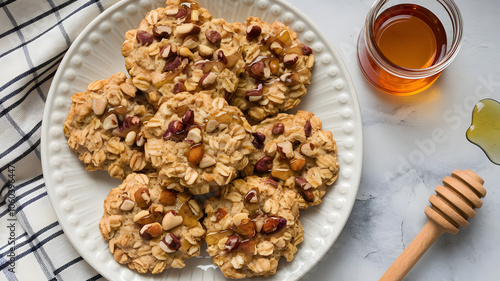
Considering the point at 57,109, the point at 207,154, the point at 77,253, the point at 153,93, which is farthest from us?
the point at 77,253

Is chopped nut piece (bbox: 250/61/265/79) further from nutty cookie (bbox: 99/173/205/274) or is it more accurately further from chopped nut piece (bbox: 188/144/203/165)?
nutty cookie (bbox: 99/173/205/274)

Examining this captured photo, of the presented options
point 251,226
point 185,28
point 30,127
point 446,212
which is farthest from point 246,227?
point 30,127

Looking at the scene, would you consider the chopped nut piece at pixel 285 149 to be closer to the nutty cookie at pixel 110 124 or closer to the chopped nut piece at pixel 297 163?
the chopped nut piece at pixel 297 163

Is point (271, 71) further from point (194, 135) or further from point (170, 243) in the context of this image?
point (170, 243)

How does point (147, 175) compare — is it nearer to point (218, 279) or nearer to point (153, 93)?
point (153, 93)

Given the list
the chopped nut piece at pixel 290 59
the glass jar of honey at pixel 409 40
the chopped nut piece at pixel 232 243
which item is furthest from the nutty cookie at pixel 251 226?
the glass jar of honey at pixel 409 40

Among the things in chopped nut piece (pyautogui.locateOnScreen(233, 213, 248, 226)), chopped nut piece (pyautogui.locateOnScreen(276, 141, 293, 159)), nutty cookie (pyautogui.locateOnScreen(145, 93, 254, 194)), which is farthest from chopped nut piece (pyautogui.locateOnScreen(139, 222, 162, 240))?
chopped nut piece (pyautogui.locateOnScreen(276, 141, 293, 159))

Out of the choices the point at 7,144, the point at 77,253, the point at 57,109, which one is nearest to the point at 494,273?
the point at 77,253
